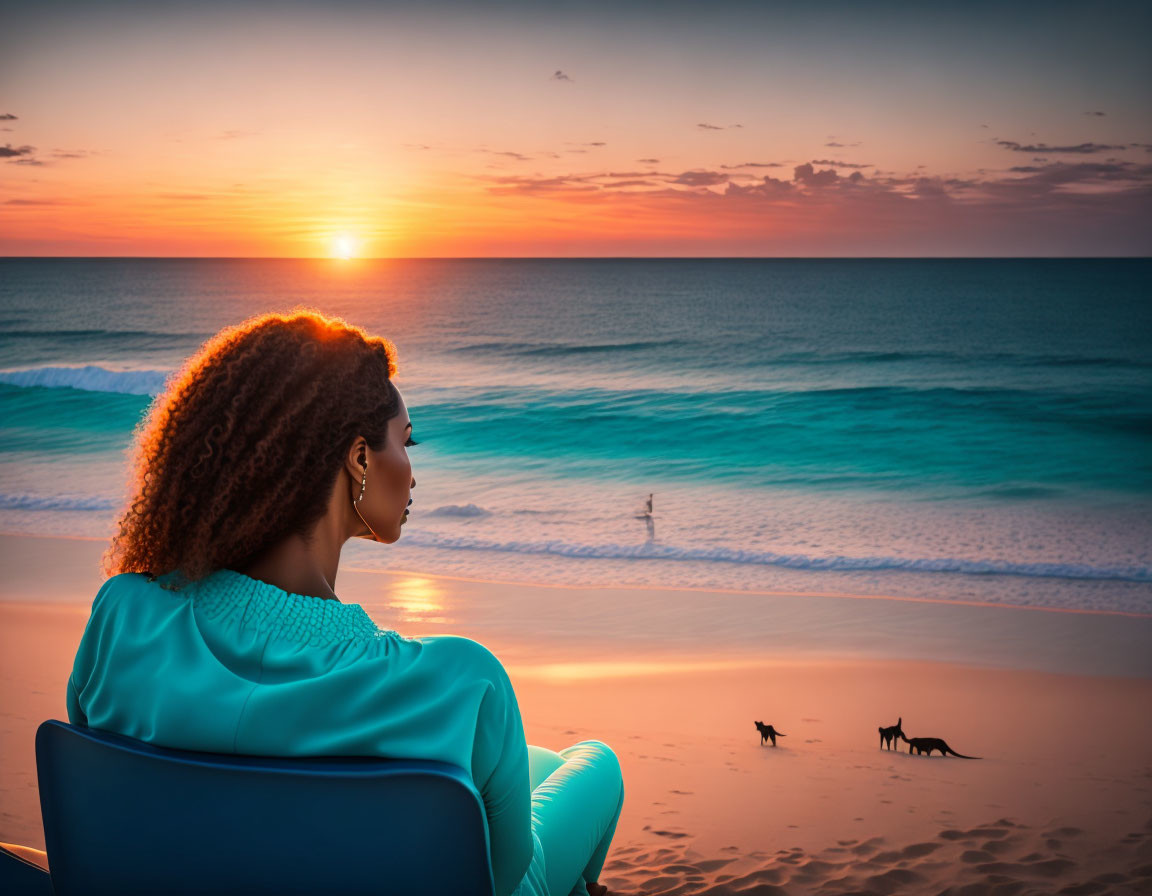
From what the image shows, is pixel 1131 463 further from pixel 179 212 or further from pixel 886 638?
pixel 179 212

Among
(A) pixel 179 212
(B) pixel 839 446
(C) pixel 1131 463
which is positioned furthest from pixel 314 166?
(C) pixel 1131 463

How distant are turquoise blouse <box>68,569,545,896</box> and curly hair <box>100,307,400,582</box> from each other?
6 cm

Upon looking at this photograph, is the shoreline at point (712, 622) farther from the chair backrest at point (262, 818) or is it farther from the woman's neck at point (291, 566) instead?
the chair backrest at point (262, 818)

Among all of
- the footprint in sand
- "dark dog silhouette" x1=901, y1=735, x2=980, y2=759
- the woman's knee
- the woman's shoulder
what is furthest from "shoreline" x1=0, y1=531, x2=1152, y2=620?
the woman's shoulder

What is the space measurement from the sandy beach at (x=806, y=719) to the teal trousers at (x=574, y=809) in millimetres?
1179

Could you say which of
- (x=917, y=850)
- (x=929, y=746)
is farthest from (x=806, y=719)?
(x=917, y=850)

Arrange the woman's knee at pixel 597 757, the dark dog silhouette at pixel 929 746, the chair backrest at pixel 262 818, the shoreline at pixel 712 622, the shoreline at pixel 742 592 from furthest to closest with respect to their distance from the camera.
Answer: the shoreline at pixel 742 592
the shoreline at pixel 712 622
the dark dog silhouette at pixel 929 746
the woman's knee at pixel 597 757
the chair backrest at pixel 262 818

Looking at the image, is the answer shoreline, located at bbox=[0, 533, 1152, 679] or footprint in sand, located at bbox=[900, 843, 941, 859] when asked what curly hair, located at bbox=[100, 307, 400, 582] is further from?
shoreline, located at bbox=[0, 533, 1152, 679]

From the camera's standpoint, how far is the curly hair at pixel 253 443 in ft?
3.57

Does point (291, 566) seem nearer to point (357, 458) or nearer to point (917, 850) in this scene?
point (357, 458)

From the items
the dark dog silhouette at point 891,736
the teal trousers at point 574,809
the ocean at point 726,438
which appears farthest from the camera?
the ocean at point 726,438

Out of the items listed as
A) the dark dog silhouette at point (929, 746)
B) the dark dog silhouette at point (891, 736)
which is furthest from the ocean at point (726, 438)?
the dark dog silhouette at point (929, 746)

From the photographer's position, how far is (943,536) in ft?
28.0

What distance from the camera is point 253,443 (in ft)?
3.60
